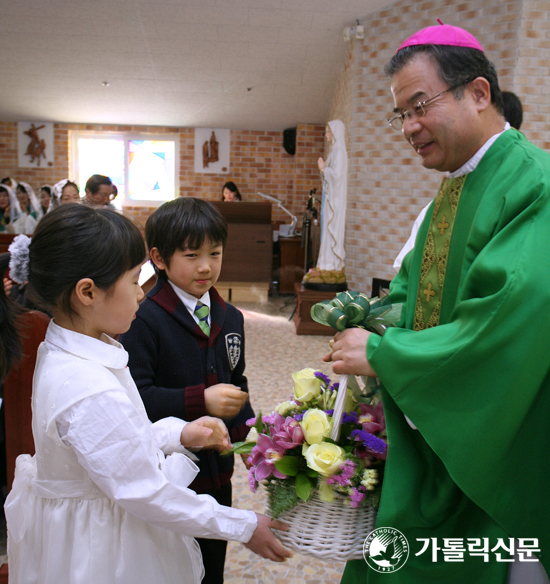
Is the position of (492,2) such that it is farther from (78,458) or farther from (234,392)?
(78,458)

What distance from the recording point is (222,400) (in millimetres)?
1193

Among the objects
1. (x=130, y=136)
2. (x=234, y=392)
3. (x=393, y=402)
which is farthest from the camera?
(x=130, y=136)

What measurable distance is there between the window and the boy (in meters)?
8.79

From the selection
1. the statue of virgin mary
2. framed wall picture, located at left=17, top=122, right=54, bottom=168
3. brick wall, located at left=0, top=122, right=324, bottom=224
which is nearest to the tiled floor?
the statue of virgin mary

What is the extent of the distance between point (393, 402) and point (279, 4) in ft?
15.0

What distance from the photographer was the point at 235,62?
620cm

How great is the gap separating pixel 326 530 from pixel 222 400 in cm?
39

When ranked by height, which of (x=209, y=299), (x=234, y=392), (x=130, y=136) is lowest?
(x=234, y=392)

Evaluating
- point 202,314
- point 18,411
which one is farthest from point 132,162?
point 202,314

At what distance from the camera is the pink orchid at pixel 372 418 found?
106 cm

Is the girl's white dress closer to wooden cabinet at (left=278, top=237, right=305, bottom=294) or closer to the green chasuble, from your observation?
the green chasuble

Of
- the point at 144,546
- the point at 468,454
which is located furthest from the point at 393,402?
the point at 144,546

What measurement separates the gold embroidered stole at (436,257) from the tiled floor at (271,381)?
1031 millimetres

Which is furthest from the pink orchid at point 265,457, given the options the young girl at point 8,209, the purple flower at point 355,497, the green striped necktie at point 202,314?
the young girl at point 8,209
